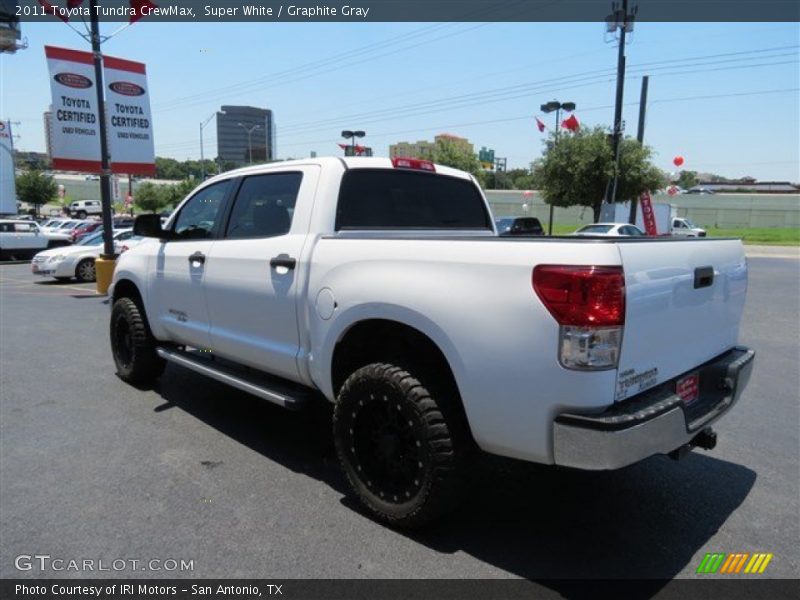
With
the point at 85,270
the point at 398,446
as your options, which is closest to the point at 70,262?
the point at 85,270

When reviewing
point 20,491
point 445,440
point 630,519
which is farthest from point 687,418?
point 20,491

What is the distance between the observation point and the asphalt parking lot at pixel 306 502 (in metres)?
2.90

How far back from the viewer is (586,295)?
92.5 inches

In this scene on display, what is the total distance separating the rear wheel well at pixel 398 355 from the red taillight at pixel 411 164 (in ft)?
4.75

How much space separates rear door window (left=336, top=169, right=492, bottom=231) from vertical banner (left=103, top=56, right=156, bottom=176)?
13828 millimetres

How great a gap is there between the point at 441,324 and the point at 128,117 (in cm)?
1648

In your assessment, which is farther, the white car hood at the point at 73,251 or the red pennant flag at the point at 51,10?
the white car hood at the point at 73,251

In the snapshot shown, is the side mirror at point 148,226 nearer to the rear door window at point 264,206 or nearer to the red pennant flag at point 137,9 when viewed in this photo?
the rear door window at point 264,206

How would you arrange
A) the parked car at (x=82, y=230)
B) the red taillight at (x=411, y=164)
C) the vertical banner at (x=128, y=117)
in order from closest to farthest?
1. the red taillight at (x=411, y=164)
2. the vertical banner at (x=128, y=117)
3. the parked car at (x=82, y=230)

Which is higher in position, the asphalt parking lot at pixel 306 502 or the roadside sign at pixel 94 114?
the roadside sign at pixel 94 114

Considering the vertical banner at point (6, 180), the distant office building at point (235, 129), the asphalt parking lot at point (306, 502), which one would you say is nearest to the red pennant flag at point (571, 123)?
the asphalt parking lot at point (306, 502)

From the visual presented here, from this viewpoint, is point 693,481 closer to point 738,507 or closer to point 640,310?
point 738,507

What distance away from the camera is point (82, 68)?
A: 593 inches

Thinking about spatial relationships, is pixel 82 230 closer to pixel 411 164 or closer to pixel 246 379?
pixel 246 379
